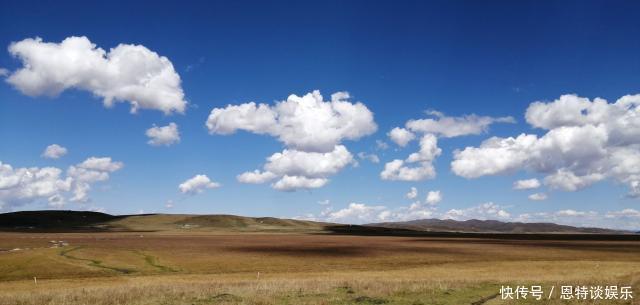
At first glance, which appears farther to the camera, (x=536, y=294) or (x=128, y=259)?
(x=128, y=259)

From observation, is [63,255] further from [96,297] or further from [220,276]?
[96,297]

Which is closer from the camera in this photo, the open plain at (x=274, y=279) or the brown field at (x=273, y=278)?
the open plain at (x=274, y=279)

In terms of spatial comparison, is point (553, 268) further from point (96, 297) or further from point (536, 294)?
point (96, 297)

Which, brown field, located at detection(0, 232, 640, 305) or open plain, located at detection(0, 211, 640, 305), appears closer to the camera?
open plain, located at detection(0, 211, 640, 305)

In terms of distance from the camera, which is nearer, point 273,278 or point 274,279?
point 274,279

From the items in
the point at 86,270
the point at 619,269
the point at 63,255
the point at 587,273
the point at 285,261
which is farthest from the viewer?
the point at 63,255

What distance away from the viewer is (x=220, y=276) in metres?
51.9

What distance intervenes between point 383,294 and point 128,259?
A: 163 feet

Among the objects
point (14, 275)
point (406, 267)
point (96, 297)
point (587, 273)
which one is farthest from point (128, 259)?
point (587, 273)

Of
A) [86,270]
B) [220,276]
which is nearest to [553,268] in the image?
[220,276]

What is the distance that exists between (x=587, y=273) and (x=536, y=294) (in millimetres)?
22706

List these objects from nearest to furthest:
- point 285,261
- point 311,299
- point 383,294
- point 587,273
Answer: point 311,299
point 383,294
point 587,273
point 285,261

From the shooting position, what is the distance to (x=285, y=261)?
70.1 m

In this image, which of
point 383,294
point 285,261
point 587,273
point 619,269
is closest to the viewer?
point 383,294
